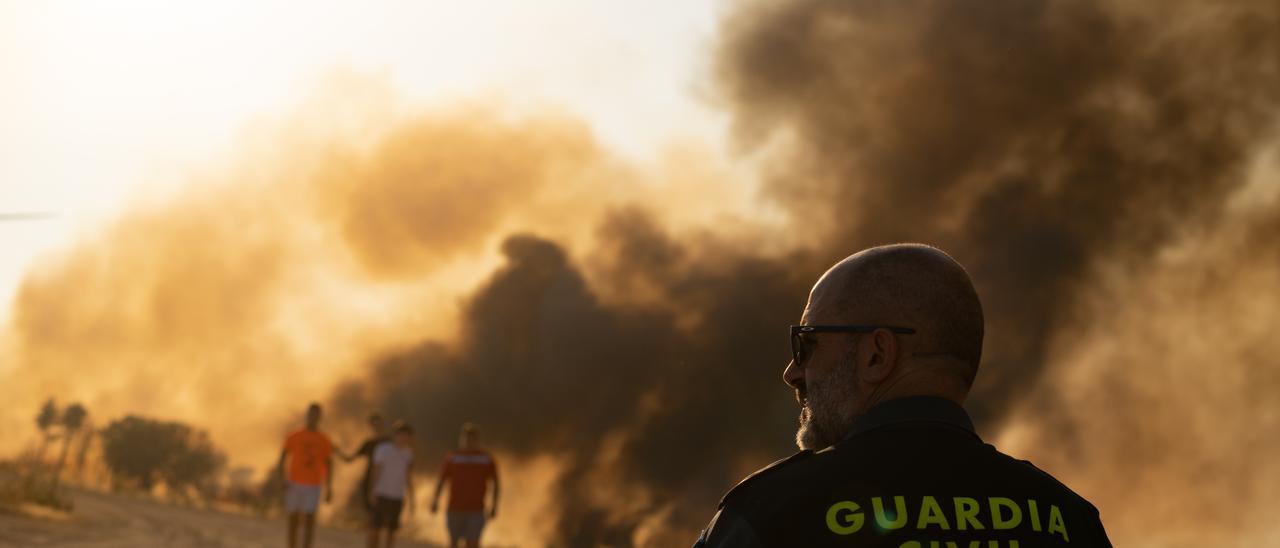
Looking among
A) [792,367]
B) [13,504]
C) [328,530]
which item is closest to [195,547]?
[13,504]

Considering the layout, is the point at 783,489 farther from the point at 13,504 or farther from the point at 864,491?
the point at 13,504

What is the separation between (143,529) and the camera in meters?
18.2

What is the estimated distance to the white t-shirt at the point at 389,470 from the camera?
44.5 ft

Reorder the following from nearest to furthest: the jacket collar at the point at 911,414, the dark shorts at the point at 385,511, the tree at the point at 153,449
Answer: the jacket collar at the point at 911,414 → the dark shorts at the point at 385,511 → the tree at the point at 153,449

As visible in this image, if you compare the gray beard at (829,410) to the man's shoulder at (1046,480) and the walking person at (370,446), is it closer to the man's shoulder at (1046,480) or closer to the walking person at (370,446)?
the man's shoulder at (1046,480)

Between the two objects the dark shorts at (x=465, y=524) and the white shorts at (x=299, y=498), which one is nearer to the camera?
the dark shorts at (x=465, y=524)

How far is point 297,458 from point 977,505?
1260cm

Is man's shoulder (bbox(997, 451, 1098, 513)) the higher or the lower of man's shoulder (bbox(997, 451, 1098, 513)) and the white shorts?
the lower

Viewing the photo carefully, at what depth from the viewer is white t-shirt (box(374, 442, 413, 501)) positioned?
534 inches

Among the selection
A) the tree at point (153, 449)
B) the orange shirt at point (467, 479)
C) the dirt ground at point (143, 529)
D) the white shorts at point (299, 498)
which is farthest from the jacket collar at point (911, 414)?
the tree at point (153, 449)

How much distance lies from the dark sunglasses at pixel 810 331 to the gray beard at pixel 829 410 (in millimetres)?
62

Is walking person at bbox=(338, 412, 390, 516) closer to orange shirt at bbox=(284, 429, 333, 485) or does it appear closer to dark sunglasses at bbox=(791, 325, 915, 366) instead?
orange shirt at bbox=(284, 429, 333, 485)

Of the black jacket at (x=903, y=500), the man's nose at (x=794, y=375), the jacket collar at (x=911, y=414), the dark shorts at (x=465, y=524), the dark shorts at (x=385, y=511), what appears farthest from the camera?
the dark shorts at (x=385, y=511)

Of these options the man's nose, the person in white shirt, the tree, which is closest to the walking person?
the person in white shirt
